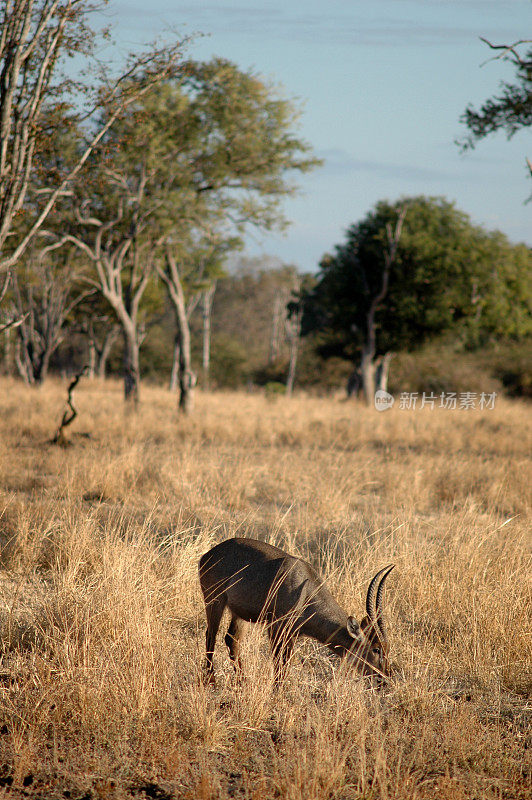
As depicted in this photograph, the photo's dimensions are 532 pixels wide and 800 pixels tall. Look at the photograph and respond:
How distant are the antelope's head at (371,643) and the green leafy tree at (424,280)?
2221 cm

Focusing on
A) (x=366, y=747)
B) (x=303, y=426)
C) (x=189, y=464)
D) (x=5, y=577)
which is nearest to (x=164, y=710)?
(x=366, y=747)

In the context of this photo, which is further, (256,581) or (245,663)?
(245,663)

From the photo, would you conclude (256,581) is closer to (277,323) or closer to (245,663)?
(245,663)

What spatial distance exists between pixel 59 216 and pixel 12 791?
15.3 metres

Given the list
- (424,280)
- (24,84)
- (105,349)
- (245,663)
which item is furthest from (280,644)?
(105,349)

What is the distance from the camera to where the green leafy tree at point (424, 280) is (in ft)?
82.2

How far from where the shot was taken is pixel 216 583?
3793 mm

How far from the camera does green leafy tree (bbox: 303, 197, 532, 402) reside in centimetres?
2505

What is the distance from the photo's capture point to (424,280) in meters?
24.9

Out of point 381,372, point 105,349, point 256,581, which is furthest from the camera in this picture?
point 105,349

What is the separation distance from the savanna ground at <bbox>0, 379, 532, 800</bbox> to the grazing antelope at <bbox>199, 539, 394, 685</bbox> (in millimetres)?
192

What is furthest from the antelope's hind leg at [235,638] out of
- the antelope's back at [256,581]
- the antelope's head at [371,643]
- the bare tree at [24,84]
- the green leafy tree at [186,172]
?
the green leafy tree at [186,172]

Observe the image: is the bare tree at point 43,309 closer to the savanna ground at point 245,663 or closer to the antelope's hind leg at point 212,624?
the savanna ground at point 245,663

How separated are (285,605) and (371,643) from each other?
51cm
